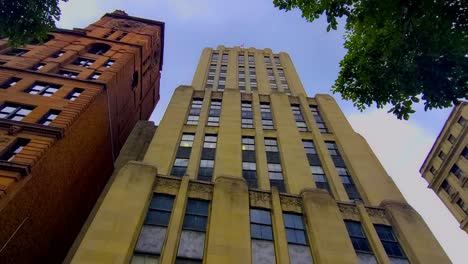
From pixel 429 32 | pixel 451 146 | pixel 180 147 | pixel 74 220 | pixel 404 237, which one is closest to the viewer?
pixel 429 32

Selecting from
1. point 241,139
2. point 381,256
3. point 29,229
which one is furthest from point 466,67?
point 29,229

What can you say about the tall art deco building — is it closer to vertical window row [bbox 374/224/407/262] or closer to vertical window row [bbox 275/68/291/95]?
vertical window row [bbox 374/224/407/262]

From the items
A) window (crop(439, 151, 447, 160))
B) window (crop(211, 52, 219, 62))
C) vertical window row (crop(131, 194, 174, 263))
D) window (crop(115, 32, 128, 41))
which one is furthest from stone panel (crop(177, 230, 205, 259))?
window (crop(439, 151, 447, 160))

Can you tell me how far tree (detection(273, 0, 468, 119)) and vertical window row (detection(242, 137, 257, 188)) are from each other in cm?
1240

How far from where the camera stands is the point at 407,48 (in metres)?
12.0

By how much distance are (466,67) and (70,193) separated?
80.8 ft

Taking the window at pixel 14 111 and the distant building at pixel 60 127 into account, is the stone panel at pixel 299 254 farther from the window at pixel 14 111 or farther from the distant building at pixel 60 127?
the window at pixel 14 111

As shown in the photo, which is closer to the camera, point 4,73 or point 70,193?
point 70,193

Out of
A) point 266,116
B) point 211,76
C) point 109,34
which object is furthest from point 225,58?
point 266,116

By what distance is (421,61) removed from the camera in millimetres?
12195

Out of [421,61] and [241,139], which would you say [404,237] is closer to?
[421,61]

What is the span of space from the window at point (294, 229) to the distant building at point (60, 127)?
14302 millimetres

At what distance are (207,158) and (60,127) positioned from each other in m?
11.3

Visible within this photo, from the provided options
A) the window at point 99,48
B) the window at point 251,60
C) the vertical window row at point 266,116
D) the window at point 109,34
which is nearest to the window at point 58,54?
the window at point 99,48
